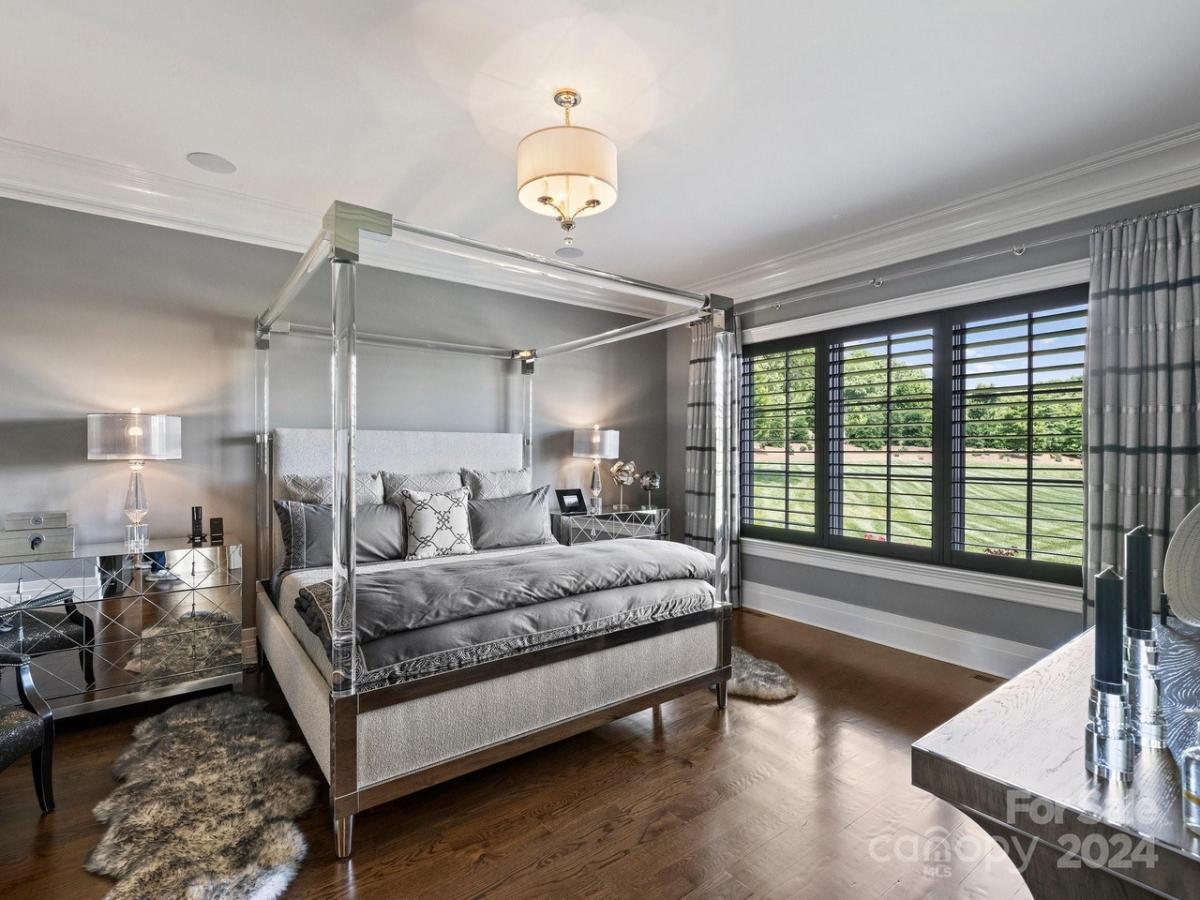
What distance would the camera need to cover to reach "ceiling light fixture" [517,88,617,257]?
2.19m

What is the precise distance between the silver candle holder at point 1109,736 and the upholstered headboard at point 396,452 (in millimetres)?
3397

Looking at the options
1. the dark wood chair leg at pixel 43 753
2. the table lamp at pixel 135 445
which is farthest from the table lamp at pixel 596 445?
the dark wood chair leg at pixel 43 753

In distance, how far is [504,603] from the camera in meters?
2.28

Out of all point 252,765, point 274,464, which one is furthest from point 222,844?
point 274,464

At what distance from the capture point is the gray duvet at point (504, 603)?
2.00 metres

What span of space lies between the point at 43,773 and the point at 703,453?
13.8 feet

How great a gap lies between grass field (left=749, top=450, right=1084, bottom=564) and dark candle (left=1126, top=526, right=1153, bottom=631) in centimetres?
263

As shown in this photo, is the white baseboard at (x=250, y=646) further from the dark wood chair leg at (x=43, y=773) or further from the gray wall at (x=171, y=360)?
the dark wood chair leg at (x=43, y=773)

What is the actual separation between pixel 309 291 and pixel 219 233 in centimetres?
55

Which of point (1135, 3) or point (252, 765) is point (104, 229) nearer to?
point (252, 765)

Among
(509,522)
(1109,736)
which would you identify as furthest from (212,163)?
(1109,736)

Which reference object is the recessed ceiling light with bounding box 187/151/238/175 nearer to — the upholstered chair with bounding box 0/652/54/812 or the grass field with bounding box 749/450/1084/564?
the upholstered chair with bounding box 0/652/54/812

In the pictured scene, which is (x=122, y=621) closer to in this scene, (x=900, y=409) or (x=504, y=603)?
(x=504, y=603)

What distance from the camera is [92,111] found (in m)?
2.52
